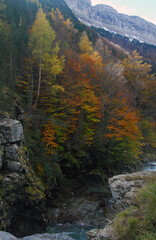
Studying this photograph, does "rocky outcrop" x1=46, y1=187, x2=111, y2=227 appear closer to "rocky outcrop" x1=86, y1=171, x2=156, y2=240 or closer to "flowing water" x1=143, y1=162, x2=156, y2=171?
"rocky outcrop" x1=86, y1=171, x2=156, y2=240

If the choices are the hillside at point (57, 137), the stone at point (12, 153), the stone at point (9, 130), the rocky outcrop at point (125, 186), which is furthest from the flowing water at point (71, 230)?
the stone at point (9, 130)

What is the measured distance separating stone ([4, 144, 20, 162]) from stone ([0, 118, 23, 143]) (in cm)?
31

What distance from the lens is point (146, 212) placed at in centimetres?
340

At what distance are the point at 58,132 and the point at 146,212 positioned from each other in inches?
439

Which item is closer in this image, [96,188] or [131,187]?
[131,187]

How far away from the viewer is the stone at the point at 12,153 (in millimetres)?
8697

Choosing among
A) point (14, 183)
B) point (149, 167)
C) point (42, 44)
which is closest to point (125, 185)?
point (14, 183)

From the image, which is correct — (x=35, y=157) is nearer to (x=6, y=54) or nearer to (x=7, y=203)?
(x=7, y=203)

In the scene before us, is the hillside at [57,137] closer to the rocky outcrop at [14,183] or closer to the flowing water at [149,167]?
the rocky outcrop at [14,183]

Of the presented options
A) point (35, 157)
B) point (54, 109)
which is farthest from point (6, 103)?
point (54, 109)

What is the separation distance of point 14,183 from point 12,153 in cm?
144

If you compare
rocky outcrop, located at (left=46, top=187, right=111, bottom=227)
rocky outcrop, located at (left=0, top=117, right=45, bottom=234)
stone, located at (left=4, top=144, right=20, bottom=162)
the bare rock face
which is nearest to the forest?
rocky outcrop, located at (left=46, top=187, right=111, bottom=227)

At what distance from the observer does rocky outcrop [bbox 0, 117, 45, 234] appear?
26.2ft

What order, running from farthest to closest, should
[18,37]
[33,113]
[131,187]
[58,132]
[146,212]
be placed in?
[18,37] < [33,113] < [58,132] < [131,187] < [146,212]
